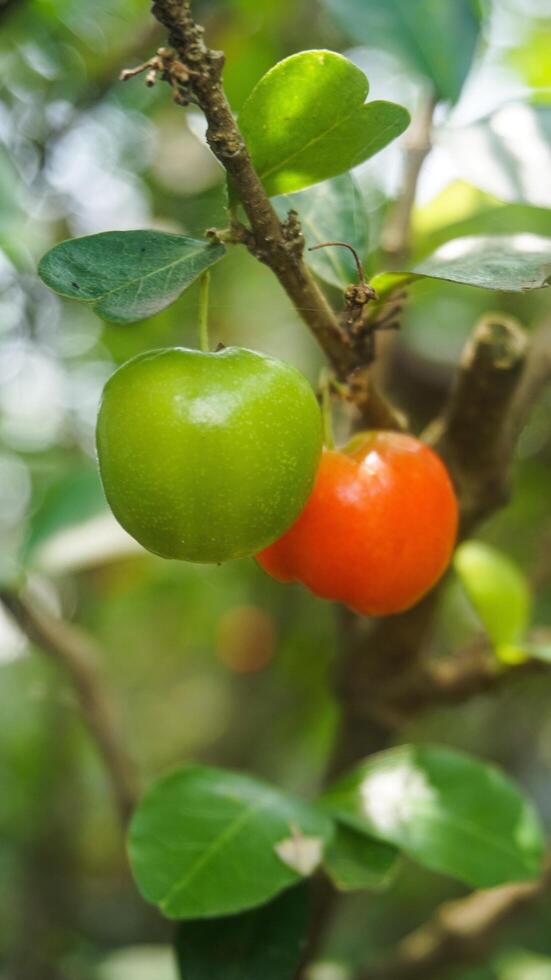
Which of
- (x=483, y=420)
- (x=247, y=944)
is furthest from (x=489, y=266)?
(x=247, y=944)

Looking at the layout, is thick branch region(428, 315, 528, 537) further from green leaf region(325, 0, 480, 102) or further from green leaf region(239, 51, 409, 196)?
green leaf region(325, 0, 480, 102)

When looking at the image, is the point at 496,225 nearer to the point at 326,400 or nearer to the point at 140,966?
the point at 326,400

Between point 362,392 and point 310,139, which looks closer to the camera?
point 310,139

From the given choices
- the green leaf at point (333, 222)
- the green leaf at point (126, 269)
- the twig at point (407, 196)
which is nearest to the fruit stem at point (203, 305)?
the green leaf at point (126, 269)

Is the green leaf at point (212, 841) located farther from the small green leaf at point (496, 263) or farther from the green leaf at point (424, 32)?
the green leaf at point (424, 32)

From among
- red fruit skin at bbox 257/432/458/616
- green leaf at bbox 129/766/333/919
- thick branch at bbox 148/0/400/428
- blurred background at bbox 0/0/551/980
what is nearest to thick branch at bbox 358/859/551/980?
blurred background at bbox 0/0/551/980

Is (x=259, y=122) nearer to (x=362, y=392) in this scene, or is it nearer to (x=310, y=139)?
(x=310, y=139)

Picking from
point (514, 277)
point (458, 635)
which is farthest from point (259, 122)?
point (458, 635)

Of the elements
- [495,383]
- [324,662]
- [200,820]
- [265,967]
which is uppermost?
[495,383]
